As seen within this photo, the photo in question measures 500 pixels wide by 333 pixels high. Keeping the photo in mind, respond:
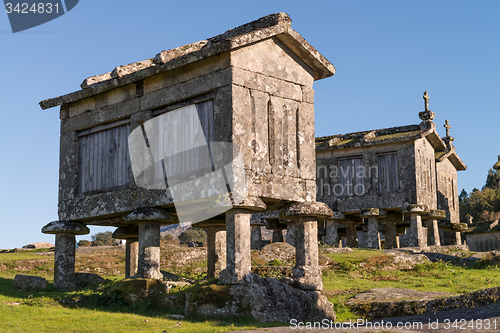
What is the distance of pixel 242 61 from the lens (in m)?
11.1

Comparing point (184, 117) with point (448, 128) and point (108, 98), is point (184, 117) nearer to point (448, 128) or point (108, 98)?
point (108, 98)

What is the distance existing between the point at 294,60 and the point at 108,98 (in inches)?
174

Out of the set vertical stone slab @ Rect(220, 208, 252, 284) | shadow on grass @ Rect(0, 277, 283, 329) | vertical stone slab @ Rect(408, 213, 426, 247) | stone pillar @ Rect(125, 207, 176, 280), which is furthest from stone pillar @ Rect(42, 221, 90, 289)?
vertical stone slab @ Rect(408, 213, 426, 247)

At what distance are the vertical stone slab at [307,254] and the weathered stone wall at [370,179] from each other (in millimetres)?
10948

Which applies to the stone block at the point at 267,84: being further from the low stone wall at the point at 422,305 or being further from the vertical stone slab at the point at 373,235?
the vertical stone slab at the point at 373,235

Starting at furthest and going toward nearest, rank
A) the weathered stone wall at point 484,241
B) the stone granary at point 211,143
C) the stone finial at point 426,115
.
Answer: the weathered stone wall at point 484,241 < the stone finial at point 426,115 < the stone granary at point 211,143

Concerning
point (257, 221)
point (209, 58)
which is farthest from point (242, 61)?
point (257, 221)

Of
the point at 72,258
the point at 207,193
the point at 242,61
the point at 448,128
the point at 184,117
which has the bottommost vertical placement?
the point at 72,258

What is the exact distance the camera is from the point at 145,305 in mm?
11023

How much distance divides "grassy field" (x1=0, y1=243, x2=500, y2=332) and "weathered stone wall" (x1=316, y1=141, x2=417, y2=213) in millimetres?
3911

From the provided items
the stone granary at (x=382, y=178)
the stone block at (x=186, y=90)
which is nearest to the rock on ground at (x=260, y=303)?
the stone block at (x=186, y=90)

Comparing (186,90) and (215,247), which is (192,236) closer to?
(215,247)

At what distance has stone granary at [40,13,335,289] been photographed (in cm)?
1073

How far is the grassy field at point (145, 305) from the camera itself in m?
9.20
